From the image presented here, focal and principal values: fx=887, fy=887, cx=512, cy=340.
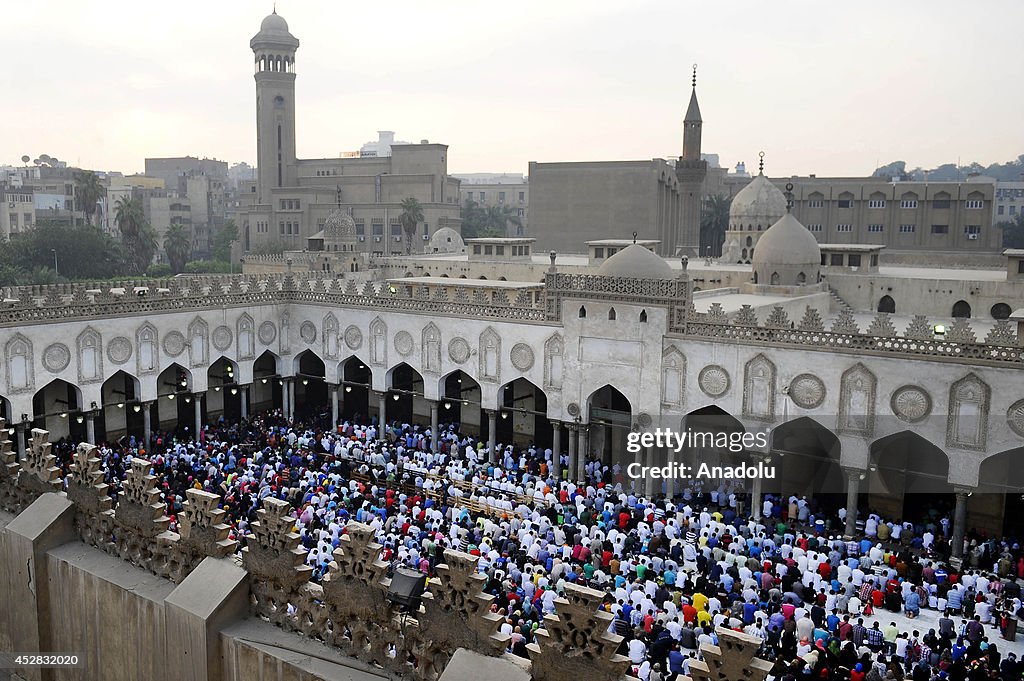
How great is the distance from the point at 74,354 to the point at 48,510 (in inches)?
833

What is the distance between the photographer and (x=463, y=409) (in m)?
34.3

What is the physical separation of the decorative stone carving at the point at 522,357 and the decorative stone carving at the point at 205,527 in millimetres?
21219

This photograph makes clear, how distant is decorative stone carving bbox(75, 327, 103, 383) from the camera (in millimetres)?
28125

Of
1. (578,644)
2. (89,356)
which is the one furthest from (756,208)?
(578,644)

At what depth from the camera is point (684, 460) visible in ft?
90.7

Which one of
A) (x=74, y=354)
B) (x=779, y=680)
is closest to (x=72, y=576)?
(x=779, y=680)

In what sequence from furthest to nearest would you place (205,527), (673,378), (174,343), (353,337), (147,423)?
1. (353,337)
2. (174,343)
3. (147,423)
4. (673,378)
5. (205,527)

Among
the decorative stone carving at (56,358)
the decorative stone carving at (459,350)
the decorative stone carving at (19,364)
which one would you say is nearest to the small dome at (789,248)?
the decorative stone carving at (459,350)

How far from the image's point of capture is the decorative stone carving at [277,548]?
7.50m

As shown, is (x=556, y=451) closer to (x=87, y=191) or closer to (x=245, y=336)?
(x=245, y=336)

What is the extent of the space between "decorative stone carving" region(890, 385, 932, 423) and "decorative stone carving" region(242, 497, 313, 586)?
19037 mm

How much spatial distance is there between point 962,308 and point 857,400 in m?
11.4

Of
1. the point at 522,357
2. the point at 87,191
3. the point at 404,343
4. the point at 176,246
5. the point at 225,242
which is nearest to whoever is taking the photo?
the point at 522,357

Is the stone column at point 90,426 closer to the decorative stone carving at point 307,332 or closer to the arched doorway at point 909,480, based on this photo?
the decorative stone carving at point 307,332
